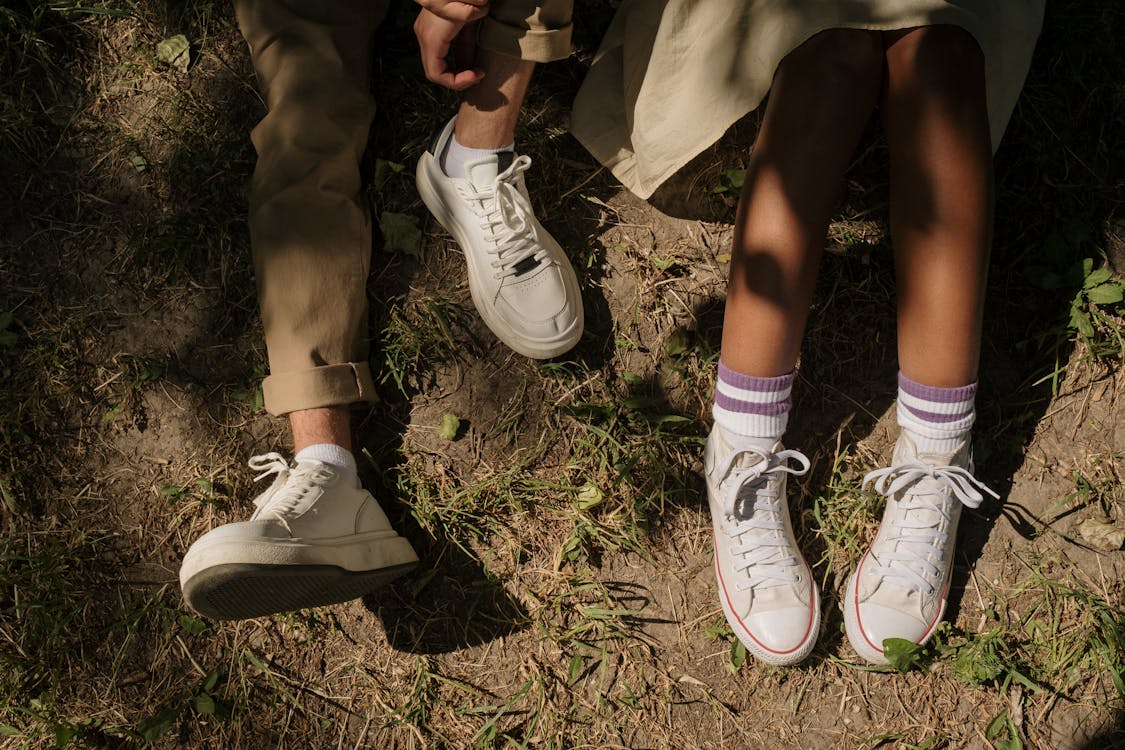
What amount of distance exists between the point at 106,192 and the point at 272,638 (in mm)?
1586

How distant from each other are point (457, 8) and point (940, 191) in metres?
1.25

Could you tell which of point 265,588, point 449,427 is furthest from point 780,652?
point 265,588

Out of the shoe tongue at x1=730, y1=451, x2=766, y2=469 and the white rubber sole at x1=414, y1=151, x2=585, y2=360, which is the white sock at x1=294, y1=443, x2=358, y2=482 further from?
the shoe tongue at x1=730, y1=451, x2=766, y2=469

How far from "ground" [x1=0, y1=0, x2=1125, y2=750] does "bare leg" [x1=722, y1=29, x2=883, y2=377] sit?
1.59 feet

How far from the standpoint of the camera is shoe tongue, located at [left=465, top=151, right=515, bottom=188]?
2533 millimetres

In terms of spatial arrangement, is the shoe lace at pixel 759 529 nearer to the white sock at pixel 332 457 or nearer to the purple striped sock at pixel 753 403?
the purple striped sock at pixel 753 403

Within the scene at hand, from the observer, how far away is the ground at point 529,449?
2.47m

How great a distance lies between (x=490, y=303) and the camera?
2.56 m

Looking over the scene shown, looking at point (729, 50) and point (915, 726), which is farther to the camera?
point (915, 726)

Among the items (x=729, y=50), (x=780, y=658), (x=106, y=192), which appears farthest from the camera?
(x=106, y=192)

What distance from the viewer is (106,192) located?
2.80 metres

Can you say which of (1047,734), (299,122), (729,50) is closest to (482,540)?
(299,122)

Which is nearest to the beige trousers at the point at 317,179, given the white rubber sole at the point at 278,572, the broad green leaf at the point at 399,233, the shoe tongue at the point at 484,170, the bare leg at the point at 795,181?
the broad green leaf at the point at 399,233

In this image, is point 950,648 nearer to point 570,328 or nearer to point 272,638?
point 570,328
